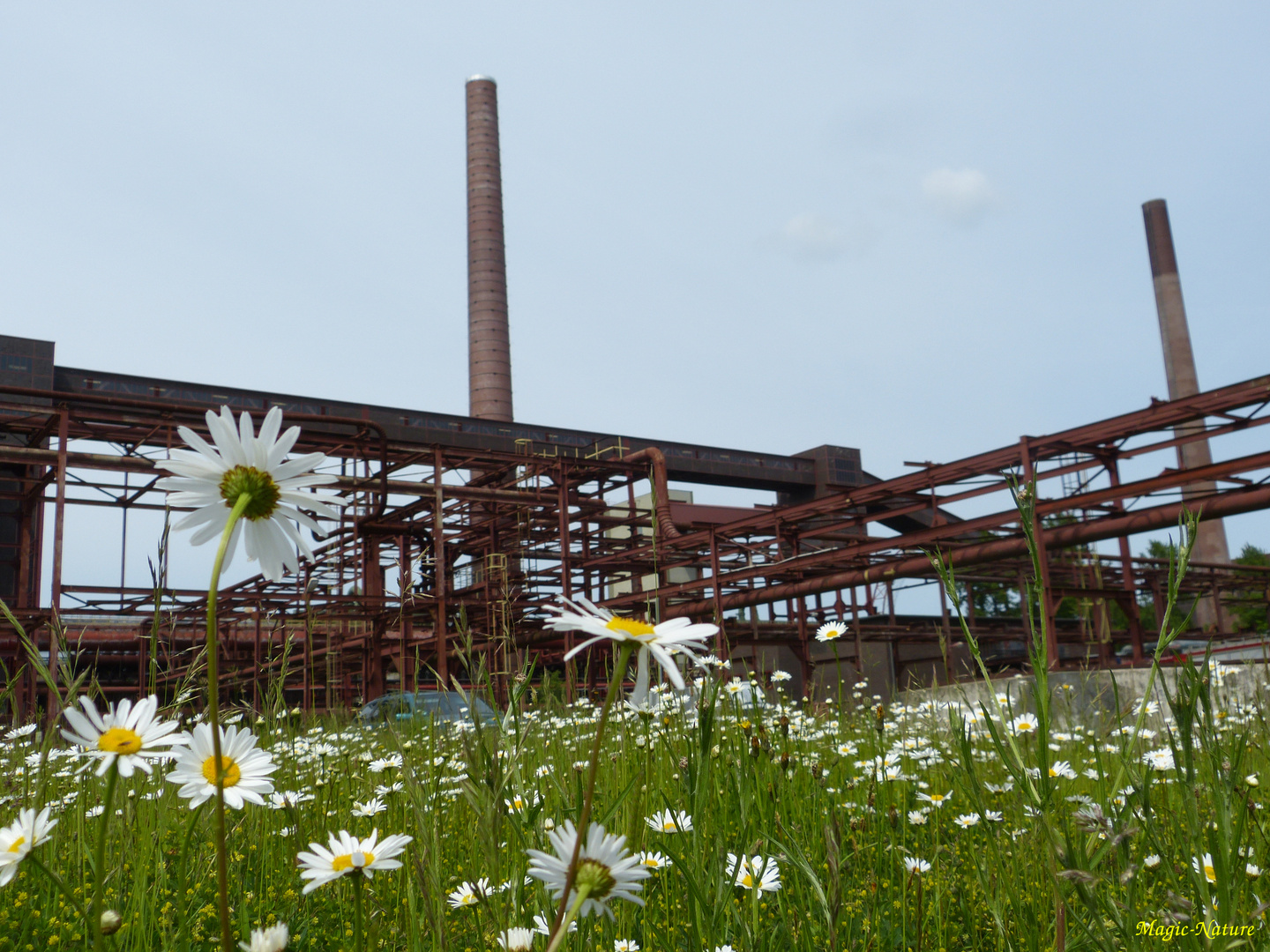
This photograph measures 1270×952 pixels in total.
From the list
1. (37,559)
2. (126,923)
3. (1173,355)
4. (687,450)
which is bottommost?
(126,923)

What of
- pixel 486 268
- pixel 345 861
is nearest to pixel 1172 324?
pixel 486 268

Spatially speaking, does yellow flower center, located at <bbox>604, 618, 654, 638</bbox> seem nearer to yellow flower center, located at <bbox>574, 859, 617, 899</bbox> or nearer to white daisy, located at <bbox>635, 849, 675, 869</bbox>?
yellow flower center, located at <bbox>574, 859, 617, 899</bbox>

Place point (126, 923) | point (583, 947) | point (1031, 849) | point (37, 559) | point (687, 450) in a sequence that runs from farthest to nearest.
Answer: point (687, 450)
point (37, 559)
point (1031, 849)
point (126, 923)
point (583, 947)

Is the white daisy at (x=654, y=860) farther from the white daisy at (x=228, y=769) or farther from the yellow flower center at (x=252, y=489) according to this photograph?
the yellow flower center at (x=252, y=489)

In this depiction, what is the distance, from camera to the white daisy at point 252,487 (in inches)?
40.3

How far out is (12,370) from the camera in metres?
20.2

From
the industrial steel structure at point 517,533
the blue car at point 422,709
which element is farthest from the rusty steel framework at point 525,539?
the blue car at point 422,709

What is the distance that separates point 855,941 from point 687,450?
27411 mm

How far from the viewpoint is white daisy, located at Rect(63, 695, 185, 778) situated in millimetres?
1131

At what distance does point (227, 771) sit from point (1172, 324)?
39.8 meters

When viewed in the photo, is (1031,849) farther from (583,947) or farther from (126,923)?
(126,923)

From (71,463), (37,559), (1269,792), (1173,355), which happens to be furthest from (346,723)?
(1173,355)

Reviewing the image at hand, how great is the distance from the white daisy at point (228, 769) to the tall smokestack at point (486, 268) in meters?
27.4

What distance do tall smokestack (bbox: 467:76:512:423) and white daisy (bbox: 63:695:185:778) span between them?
27600 millimetres
